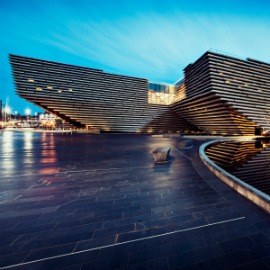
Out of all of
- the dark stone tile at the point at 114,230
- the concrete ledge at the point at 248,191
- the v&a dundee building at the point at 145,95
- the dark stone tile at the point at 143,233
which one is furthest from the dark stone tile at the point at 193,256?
the v&a dundee building at the point at 145,95

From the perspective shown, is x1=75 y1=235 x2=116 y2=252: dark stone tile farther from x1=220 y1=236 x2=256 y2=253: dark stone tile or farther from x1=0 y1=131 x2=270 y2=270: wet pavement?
x1=220 y1=236 x2=256 y2=253: dark stone tile

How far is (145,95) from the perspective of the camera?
3459 centimetres

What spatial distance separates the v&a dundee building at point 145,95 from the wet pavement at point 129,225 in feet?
89.3

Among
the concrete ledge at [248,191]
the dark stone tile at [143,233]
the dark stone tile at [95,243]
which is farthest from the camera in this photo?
the concrete ledge at [248,191]

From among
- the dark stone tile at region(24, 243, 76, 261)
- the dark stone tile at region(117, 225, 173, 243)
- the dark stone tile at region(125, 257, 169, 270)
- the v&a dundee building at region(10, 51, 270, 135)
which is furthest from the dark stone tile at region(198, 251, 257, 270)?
the v&a dundee building at region(10, 51, 270, 135)

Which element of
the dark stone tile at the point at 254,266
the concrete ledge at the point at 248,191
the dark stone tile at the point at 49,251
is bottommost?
the dark stone tile at the point at 254,266

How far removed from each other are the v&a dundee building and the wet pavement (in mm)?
27225

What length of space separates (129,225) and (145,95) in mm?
34551

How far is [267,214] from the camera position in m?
2.62

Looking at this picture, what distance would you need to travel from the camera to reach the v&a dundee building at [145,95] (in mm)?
26266

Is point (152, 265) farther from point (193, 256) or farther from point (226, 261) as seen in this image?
point (226, 261)

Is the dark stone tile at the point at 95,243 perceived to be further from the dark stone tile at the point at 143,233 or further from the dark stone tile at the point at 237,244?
the dark stone tile at the point at 237,244

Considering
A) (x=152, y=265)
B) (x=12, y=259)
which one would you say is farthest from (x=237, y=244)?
(x=12, y=259)

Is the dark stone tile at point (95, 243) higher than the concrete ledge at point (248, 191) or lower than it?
lower
